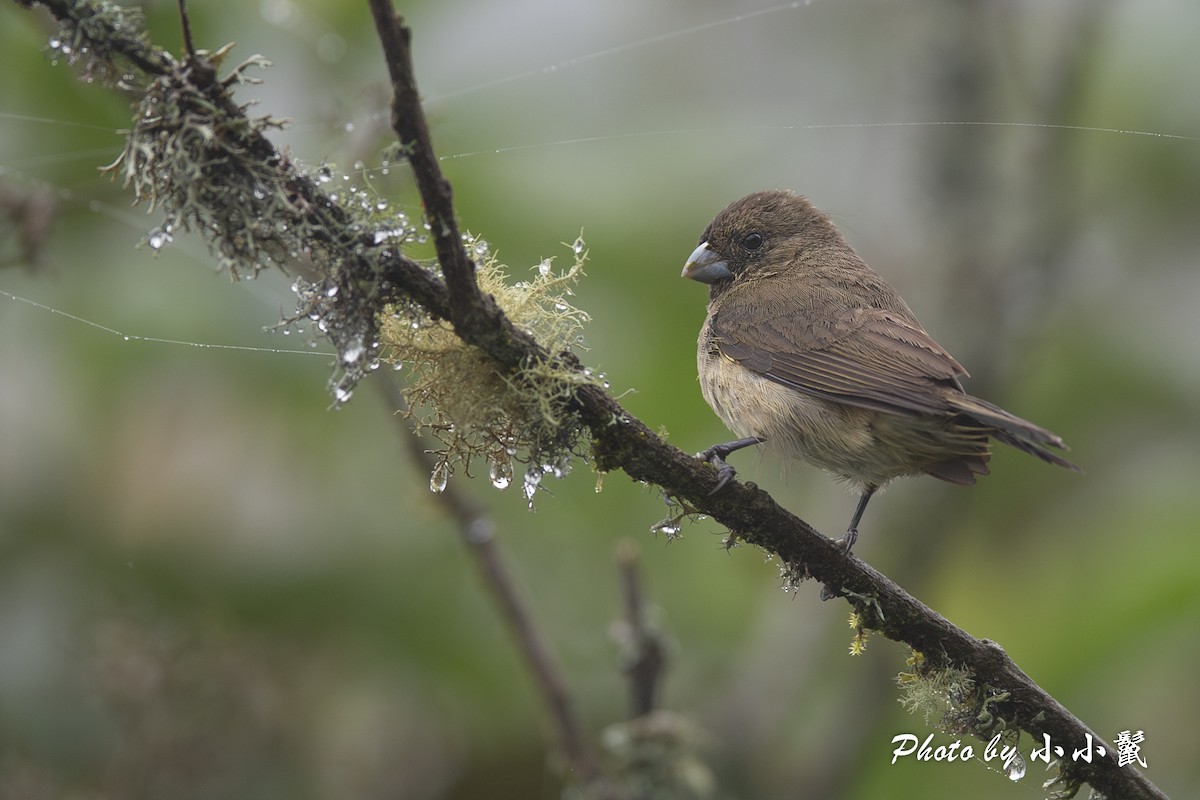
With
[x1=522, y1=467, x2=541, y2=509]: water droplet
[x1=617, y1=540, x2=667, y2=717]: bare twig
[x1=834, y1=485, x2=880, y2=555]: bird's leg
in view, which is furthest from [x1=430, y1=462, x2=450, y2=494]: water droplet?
[x1=834, y1=485, x2=880, y2=555]: bird's leg

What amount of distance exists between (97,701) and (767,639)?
2343 millimetres

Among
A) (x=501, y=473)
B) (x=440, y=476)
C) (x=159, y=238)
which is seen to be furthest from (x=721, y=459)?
(x=159, y=238)

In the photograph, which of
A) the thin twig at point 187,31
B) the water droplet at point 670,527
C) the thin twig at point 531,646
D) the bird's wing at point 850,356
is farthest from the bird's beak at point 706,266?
the thin twig at point 187,31

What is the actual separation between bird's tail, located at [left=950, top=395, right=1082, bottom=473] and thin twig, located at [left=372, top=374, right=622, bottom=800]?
48.8 inches

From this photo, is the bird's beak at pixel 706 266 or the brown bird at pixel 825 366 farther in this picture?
the bird's beak at pixel 706 266

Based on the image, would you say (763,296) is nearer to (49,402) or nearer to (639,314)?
(639,314)

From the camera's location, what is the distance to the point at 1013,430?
2.40 metres

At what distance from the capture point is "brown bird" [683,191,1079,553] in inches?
106

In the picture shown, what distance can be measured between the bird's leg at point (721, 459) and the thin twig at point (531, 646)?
31.1 inches

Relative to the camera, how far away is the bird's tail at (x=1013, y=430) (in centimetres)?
227

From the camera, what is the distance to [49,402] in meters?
3.94

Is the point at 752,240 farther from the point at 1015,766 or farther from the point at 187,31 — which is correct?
the point at 187,31

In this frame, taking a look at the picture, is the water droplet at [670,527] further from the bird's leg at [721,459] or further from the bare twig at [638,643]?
the bare twig at [638,643]

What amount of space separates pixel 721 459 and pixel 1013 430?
0.66 metres
